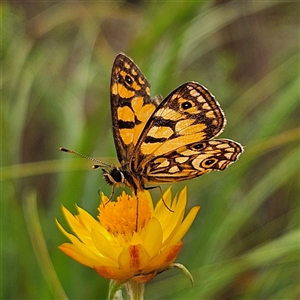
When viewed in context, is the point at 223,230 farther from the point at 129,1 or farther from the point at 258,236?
the point at 129,1

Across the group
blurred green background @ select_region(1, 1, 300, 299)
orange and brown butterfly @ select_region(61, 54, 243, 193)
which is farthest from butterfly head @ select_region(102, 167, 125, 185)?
blurred green background @ select_region(1, 1, 300, 299)

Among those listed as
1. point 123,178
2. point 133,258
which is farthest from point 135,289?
point 123,178

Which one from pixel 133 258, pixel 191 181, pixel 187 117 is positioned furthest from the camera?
pixel 191 181

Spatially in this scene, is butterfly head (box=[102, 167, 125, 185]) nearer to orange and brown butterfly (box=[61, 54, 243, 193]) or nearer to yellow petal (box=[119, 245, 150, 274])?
orange and brown butterfly (box=[61, 54, 243, 193])

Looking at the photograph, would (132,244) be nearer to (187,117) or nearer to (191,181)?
(187,117)

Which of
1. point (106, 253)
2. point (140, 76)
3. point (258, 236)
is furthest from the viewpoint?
point (258, 236)

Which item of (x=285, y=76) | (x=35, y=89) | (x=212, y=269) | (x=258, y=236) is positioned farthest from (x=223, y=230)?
(x=35, y=89)

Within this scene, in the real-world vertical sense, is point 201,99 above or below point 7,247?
above
